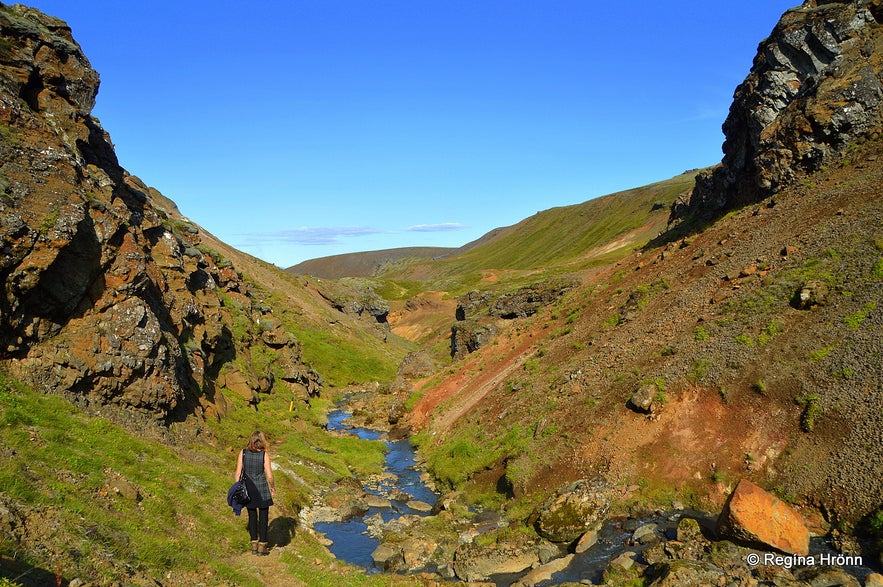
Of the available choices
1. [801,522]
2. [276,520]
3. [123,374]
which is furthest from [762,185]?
[123,374]

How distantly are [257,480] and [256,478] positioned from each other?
0.21ft

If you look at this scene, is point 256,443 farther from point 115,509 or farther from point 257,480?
point 115,509

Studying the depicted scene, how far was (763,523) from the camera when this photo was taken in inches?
664

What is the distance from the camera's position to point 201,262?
139ft

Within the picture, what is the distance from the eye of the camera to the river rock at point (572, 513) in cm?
2136

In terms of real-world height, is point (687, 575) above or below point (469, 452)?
above

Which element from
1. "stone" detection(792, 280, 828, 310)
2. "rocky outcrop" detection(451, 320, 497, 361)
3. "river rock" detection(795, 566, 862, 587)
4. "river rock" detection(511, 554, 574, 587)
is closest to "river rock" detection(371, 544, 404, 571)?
"river rock" detection(511, 554, 574, 587)

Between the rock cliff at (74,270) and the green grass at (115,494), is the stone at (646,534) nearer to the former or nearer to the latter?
the green grass at (115,494)

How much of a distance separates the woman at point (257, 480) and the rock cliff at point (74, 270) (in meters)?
8.38

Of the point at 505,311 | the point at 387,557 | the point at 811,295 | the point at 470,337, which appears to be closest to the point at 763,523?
the point at 387,557

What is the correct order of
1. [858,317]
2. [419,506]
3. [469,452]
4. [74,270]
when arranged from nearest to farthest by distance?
[74,270] → [858,317] → [419,506] → [469,452]

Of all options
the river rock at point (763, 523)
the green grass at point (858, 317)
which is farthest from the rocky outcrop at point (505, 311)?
the river rock at point (763, 523)

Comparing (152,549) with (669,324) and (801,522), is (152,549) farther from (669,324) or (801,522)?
(669,324)

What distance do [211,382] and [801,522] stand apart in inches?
1144
